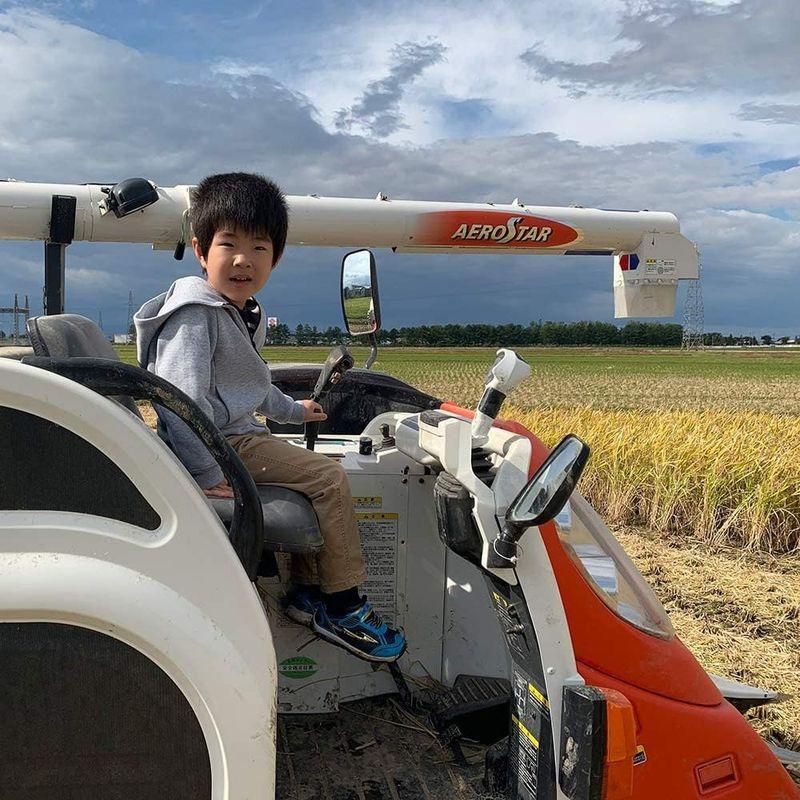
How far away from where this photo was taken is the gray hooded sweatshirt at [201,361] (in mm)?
2082

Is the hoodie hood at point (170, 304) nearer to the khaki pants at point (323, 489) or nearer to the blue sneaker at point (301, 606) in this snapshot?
the khaki pants at point (323, 489)

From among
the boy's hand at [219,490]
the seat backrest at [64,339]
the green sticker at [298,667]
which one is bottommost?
the green sticker at [298,667]

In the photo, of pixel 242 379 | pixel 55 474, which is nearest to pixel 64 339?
pixel 242 379

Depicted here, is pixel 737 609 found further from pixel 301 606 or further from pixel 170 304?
pixel 170 304

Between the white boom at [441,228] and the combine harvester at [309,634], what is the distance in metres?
1.51

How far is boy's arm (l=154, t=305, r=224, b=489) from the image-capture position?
2068 mm

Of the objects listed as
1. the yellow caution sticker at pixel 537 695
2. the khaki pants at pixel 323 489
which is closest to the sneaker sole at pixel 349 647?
the khaki pants at pixel 323 489

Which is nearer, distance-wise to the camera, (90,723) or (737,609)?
(90,723)

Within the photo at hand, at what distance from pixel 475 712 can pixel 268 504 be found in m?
1.13

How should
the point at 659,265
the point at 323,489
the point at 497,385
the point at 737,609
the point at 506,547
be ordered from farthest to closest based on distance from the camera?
the point at 659,265 < the point at 737,609 < the point at 323,489 < the point at 497,385 < the point at 506,547

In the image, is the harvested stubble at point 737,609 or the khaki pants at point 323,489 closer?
the khaki pants at point 323,489

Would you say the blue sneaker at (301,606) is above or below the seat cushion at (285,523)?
below

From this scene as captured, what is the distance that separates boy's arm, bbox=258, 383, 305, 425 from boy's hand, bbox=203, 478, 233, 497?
0.45 metres

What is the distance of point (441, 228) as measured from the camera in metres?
4.58
